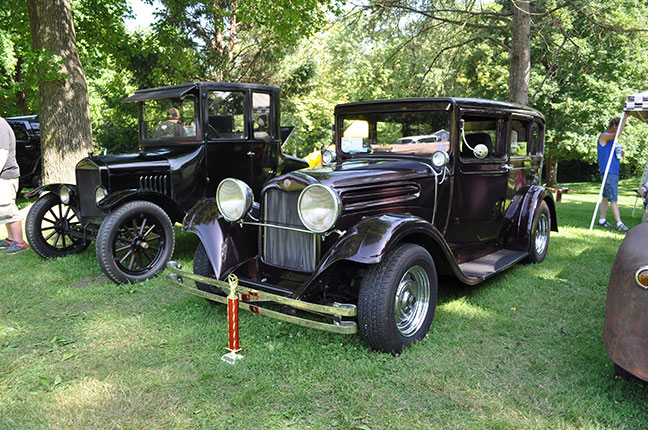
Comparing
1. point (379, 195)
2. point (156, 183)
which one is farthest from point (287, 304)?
point (156, 183)

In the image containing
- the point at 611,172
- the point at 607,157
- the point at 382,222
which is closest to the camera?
the point at 382,222

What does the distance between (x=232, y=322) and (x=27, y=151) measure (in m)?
10.3

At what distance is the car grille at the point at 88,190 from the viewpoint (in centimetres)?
506

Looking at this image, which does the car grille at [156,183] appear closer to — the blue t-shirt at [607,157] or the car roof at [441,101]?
the car roof at [441,101]

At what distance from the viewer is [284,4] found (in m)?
11.0

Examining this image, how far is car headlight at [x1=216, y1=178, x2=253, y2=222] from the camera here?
351cm

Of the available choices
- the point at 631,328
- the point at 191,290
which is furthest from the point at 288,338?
the point at 631,328

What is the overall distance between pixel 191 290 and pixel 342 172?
1.47 meters

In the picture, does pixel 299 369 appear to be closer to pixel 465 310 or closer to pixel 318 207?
pixel 318 207

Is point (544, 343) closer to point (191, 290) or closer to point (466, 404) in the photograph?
point (466, 404)

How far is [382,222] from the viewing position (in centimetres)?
310

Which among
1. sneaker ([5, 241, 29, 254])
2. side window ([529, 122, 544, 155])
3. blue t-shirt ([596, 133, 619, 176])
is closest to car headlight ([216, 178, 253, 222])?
side window ([529, 122, 544, 155])

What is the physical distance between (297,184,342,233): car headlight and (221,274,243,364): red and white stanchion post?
640mm

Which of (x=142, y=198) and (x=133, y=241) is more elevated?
(x=142, y=198)
